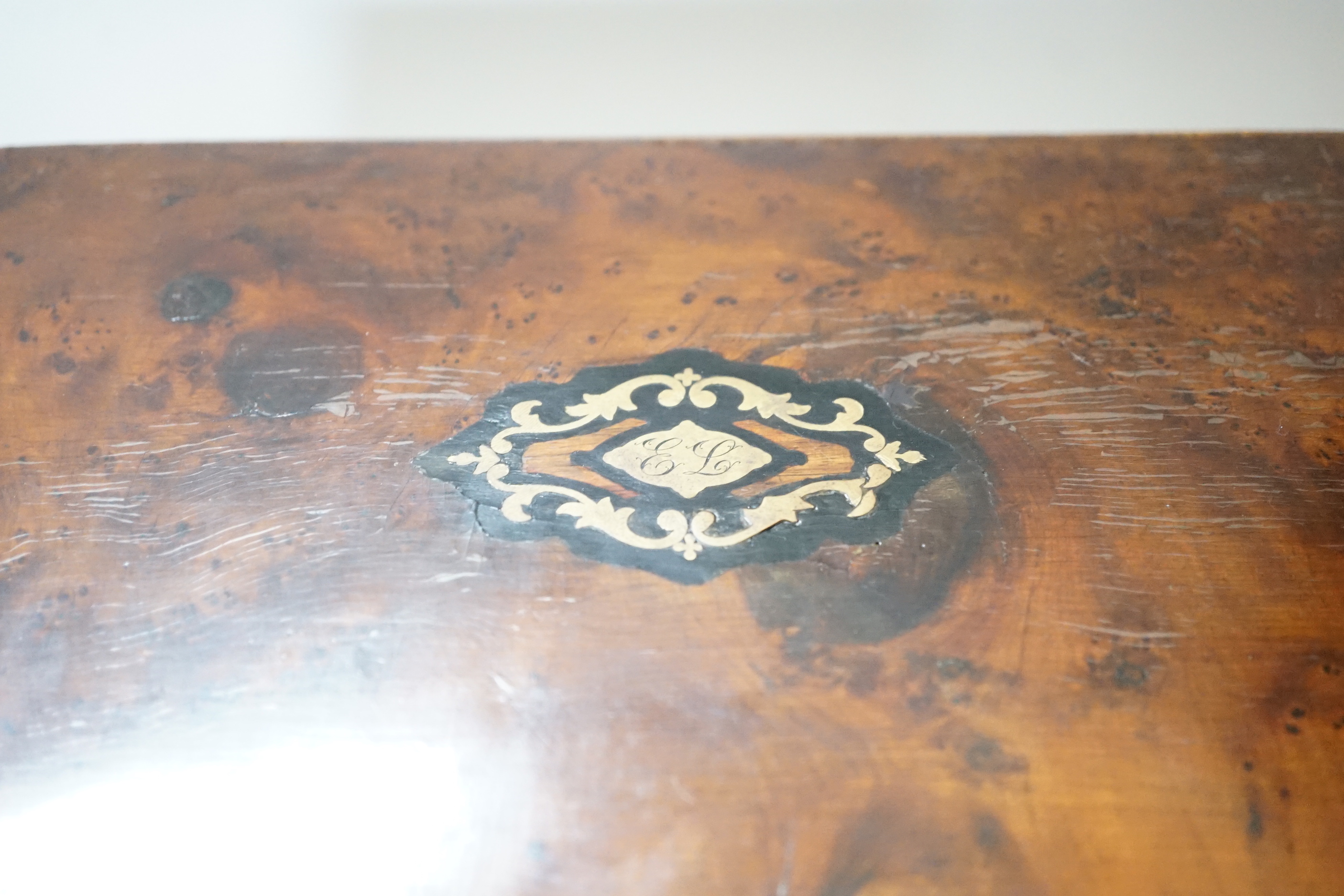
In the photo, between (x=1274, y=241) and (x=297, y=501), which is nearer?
(x=297, y=501)

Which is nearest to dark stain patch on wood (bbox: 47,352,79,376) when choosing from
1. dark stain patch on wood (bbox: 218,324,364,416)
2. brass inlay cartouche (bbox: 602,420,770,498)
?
dark stain patch on wood (bbox: 218,324,364,416)

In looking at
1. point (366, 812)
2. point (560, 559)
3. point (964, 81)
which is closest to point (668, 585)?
point (560, 559)

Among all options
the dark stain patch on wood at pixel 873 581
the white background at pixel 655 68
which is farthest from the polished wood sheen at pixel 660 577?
the white background at pixel 655 68

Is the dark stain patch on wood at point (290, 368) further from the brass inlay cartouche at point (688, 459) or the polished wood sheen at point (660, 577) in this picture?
the brass inlay cartouche at point (688, 459)

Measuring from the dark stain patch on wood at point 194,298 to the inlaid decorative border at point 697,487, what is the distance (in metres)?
0.31

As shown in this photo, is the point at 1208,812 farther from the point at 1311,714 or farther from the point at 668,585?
the point at 668,585

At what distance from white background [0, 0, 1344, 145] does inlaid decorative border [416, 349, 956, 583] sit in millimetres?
627

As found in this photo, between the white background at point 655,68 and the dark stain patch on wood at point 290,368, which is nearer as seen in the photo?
the dark stain patch on wood at point 290,368

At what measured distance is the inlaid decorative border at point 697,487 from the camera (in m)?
0.85

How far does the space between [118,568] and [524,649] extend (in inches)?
13.9

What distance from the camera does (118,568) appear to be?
0.85m

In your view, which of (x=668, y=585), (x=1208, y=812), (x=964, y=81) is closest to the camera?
(x=1208, y=812)

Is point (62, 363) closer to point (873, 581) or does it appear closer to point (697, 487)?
point (697, 487)

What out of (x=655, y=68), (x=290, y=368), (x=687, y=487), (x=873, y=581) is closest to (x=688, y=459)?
(x=687, y=487)
